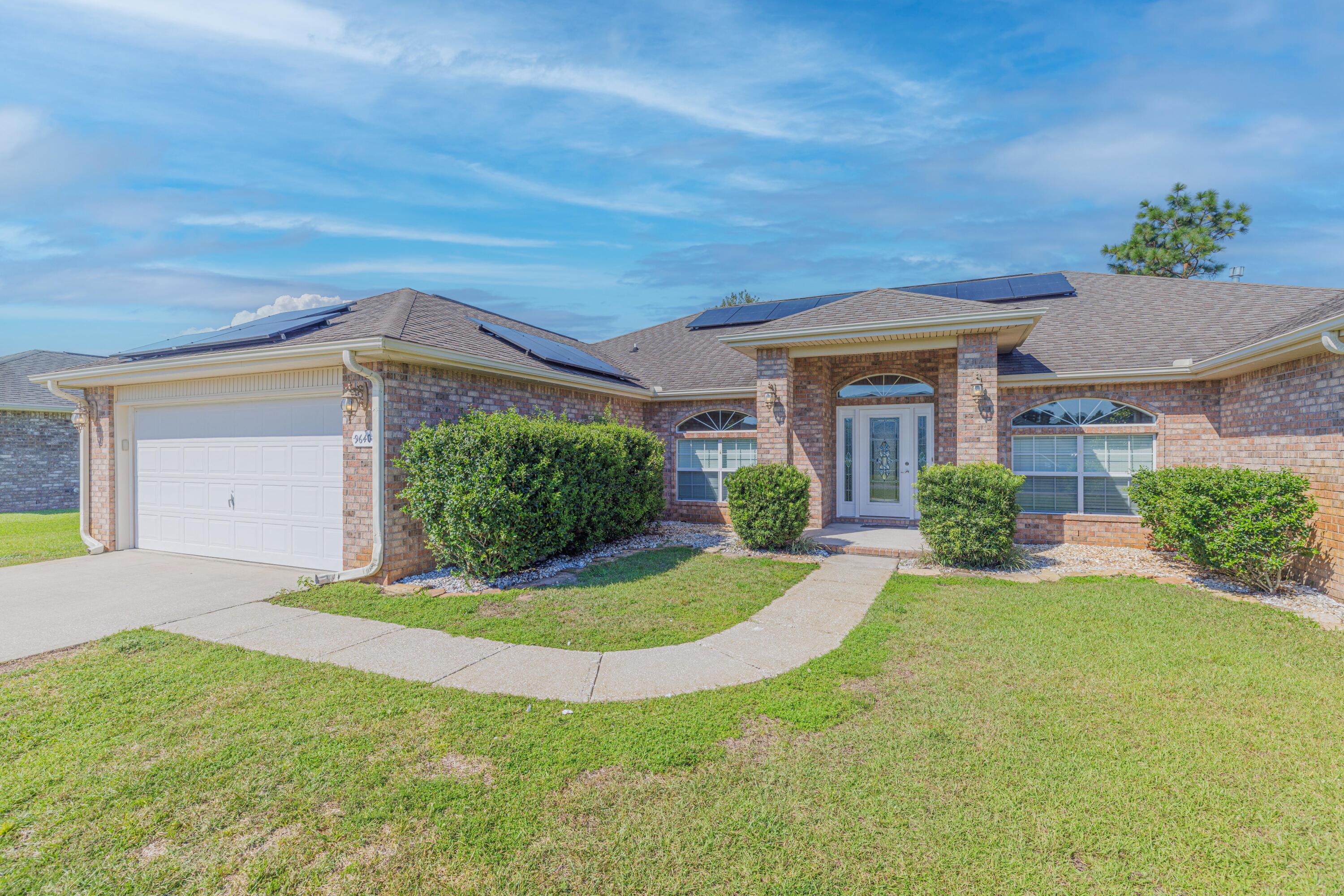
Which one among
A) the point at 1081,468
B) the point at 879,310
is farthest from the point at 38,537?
the point at 1081,468

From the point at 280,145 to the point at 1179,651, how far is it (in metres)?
12.6

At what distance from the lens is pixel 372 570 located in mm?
7273

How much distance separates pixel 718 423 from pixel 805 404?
1.97 m

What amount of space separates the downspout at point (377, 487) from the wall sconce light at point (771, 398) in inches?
235

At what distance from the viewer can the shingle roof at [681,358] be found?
42.0 feet

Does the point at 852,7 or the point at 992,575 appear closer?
the point at 992,575

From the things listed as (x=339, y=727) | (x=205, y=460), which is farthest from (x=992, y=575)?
(x=205, y=460)

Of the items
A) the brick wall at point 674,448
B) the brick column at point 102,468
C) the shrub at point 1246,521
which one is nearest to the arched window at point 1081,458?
the shrub at point 1246,521

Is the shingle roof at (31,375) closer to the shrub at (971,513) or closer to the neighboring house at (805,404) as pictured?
the neighboring house at (805,404)

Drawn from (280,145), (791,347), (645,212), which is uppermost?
(645,212)

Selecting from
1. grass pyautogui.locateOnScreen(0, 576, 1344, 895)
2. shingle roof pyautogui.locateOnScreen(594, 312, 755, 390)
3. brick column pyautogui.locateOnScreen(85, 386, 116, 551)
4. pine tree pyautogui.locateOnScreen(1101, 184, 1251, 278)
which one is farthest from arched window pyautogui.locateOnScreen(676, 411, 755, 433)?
pine tree pyautogui.locateOnScreen(1101, 184, 1251, 278)

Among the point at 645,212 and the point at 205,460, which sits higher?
the point at 645,212

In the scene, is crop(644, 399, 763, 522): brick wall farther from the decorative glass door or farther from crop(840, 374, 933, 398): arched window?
crop(840, 374, 933, 398): arched window

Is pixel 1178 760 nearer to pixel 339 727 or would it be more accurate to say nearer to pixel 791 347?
pixel 339 727
